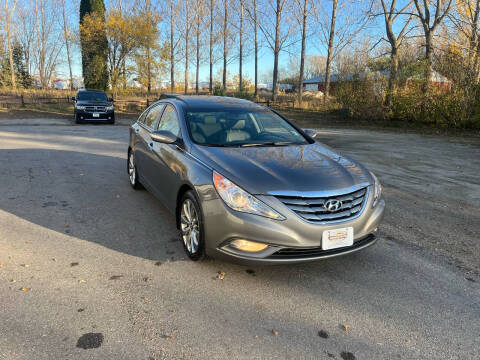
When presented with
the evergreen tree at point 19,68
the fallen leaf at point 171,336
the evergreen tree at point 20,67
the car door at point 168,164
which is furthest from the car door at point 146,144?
the evergreen tree at point 20,67

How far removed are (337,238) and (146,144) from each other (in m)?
3.15

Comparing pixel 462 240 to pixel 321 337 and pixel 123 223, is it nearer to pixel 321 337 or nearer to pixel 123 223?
pixel 321 337

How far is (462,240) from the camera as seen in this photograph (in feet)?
14.5

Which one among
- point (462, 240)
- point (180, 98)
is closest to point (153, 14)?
point (180, 98)

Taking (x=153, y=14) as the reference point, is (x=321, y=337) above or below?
below

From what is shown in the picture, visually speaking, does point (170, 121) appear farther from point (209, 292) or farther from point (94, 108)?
point (94, 108)

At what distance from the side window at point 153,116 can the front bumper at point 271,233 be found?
2.36 m

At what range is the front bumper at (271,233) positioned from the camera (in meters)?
2.99

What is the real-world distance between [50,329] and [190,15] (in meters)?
40.5

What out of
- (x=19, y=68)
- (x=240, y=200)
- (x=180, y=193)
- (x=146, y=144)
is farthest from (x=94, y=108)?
(x=19, y=68)

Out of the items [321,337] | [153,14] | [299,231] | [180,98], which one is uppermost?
[153,14]

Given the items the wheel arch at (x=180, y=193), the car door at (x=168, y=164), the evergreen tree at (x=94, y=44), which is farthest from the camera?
the evergreen tree at (x=94, y=44)

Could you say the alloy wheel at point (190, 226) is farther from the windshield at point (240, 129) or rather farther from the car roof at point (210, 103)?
the car roof at point (210, 103)

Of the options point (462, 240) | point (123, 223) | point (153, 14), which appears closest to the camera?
point (462, 240)
